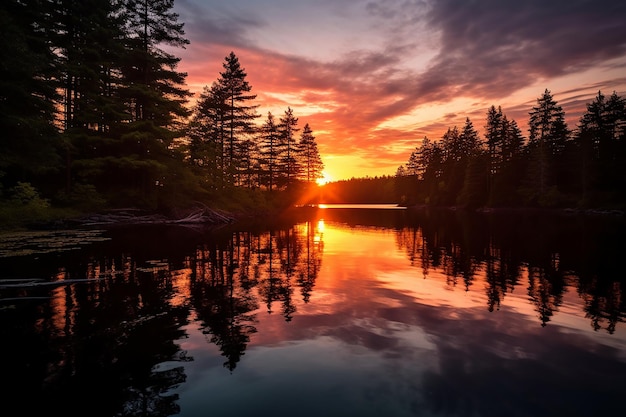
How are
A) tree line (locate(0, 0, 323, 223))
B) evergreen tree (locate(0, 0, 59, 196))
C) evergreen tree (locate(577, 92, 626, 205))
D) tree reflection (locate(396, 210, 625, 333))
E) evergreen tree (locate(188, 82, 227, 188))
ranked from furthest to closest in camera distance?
evergreen tree (locate(577, 92, 626, 205)) → evergreen tree (locate(188, 82, 227, 188)) → tree line (locate(0, 0, 323, 223)) → evergreen tree (locate(0, 0, 59, 196)) → tree reflection (locate(396, 210, 625, 333))

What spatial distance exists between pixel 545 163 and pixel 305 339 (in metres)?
68.9

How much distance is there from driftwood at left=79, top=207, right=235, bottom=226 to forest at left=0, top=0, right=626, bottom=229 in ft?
3.97

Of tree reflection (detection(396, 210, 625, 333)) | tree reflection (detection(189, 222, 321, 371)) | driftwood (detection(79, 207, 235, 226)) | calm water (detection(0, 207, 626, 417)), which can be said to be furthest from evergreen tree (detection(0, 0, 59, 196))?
tree reflection (detection(396, 210, 625, 333))

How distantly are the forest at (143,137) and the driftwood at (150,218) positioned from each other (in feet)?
3.97

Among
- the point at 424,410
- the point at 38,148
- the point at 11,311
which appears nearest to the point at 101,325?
the point at 11,311

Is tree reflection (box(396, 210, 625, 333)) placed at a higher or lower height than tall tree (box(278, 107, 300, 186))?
lower

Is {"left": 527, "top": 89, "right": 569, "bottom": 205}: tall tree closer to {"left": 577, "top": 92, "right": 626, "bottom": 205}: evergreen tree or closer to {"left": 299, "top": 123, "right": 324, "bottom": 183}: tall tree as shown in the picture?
{"left": 577, "top": 92, "right": 626, "bottom": 205}: evergreen tree

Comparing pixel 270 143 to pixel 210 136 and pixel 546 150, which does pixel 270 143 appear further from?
pixel 546 150

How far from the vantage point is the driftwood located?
1084 inches

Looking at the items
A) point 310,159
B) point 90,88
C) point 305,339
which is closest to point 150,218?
point 90,88

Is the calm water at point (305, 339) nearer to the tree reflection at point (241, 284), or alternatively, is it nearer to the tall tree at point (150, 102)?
the tree reflection at point (241, 284)

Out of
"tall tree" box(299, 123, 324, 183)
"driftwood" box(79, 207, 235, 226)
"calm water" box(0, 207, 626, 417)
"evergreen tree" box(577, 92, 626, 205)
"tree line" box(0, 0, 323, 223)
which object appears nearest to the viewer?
"calm water" box(0, 207, 626, 417)

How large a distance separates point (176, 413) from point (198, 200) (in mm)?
37914

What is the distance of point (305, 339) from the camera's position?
6.31 meters
